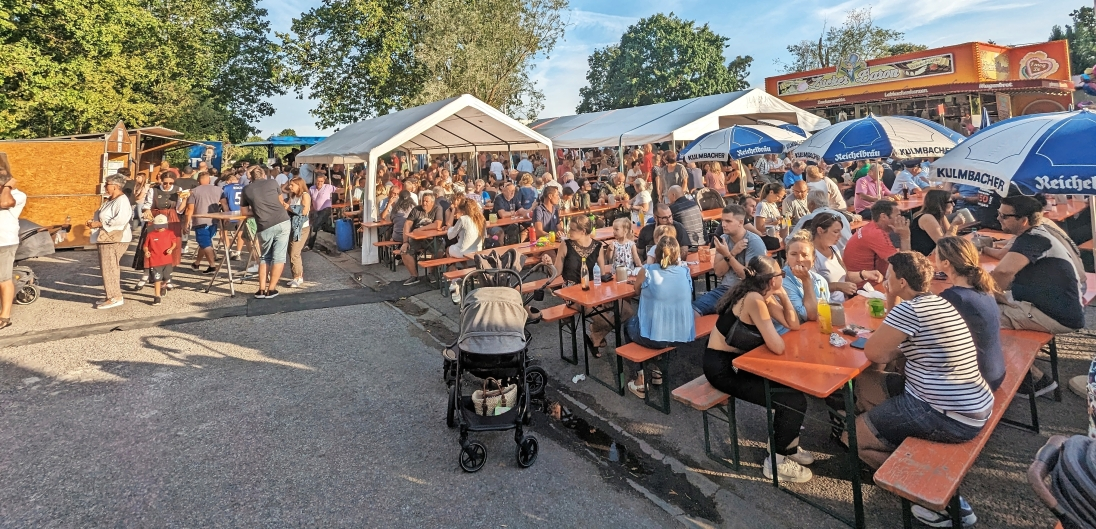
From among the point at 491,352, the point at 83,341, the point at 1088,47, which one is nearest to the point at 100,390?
the point at 83,341

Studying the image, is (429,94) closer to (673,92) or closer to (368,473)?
(368,473)

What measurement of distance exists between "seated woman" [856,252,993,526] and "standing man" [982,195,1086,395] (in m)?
1.46

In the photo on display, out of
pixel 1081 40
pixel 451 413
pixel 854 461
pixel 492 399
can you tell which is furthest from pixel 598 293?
pixel 1081 40

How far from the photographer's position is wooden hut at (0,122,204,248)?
1172cm

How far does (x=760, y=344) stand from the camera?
3.49 m

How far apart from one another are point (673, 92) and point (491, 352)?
170ft

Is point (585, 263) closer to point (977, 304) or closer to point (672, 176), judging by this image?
point (977, 304)

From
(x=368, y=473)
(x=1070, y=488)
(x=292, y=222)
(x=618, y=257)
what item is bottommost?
(x=368, y=473)

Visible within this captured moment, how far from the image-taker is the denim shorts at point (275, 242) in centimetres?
770

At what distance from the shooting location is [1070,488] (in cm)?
184

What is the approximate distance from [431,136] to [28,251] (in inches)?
350

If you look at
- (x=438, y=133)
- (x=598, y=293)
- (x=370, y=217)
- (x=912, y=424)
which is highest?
(x=438, y=133)

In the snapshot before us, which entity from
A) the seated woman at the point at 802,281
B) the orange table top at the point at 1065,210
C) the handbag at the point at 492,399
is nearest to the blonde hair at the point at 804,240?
the seated woman at the point at 802,281

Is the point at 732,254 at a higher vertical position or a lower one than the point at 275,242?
lower
